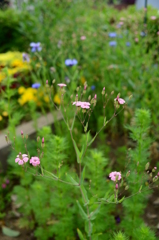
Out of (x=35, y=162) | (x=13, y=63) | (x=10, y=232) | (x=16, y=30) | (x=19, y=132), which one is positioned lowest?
(x=10, y=232)

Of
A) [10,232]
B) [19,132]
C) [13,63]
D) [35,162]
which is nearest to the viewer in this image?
[35,162]

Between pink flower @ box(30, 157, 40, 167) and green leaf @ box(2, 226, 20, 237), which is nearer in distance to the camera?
pink flower @ box(30, 157, 40, 167)

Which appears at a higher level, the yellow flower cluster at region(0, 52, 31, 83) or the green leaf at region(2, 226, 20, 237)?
the yellow flower cluster at region(0, 52, 31, 83)

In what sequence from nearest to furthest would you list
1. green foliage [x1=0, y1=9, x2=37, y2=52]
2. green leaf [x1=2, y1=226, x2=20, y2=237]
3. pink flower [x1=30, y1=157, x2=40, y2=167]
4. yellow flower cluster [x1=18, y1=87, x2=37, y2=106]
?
pink flower [x1=30, y1=157, x2=40, y2=167], green leaf [x1=2, y1=226, x2=20, y2=237], yellow flower cluster [x1=18, y1=87, x2=37, y2=106], green foliage [x1=0, y1=9, x2=37, y2=52]

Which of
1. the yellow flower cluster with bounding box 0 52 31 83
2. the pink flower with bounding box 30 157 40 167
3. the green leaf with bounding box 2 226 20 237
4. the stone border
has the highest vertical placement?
the pink flower with bounding box 30 157 40 167

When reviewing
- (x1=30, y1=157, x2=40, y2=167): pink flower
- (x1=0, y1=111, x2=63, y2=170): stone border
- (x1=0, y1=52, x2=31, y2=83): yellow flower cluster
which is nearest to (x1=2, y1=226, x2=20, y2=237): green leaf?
(x1=0, y1=111, x2=63, y2=170): stone border

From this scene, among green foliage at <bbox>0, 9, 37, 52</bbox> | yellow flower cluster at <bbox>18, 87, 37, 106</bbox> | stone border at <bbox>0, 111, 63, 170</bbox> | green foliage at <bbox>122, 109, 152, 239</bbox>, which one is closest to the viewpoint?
green foliage at <bbox>122, 109, 152, 239</bbox>

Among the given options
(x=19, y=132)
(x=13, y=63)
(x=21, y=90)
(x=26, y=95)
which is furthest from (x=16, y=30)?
(x=19, y=132)

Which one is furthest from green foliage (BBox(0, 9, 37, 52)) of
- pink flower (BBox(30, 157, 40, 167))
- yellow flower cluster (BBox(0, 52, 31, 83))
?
pink flower (BBox(30, 157, 40, 167))

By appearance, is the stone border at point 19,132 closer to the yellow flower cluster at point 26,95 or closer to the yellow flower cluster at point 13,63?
the yellow flower cluster at point 26,95

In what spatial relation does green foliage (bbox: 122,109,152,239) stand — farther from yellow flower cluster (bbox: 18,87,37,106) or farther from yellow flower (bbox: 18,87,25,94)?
yellow flower (bbox: 18,87,25,94)

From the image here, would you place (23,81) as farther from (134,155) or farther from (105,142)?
(134,155)

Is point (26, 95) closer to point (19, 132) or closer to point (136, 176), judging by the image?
point (19, 132)
